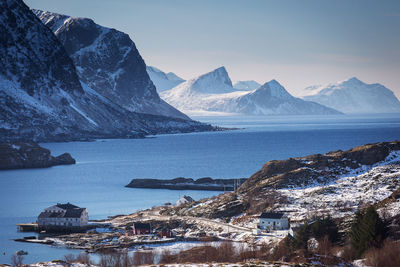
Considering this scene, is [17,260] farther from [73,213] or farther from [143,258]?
[73,213]

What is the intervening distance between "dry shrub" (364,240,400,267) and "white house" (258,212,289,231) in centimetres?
2448

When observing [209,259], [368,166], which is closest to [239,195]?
[368,166]

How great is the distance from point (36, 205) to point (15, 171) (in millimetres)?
69674

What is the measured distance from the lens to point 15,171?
184000mm

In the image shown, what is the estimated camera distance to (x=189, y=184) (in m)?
143

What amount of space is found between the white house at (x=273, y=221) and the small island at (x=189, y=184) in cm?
5485

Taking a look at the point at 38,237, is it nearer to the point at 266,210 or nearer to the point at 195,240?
the point at 195,240

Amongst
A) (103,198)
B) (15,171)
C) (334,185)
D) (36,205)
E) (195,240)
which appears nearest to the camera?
(195,240)

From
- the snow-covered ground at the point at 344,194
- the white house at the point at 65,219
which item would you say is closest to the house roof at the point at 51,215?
the white house at the point at 65,219

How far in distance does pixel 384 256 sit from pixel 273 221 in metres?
29.8

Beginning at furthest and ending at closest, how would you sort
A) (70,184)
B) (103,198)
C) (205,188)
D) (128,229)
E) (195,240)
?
(70,184)
(205,188)
(103,198)
(128,229)
(195,240)

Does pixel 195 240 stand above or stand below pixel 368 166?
below

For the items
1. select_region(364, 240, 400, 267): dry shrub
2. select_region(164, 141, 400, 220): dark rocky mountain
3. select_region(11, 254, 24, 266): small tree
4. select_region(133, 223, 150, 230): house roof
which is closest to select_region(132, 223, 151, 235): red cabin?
Result: select_region(133, 223, 150, 230): house roof

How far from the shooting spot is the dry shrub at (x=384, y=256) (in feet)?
161
